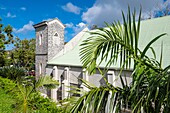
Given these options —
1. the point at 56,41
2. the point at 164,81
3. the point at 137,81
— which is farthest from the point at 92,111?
the point at 56,41

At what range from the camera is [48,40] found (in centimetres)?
2177

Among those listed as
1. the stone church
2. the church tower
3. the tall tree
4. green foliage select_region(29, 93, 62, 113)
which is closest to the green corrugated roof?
the stone church

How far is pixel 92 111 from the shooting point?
339 cm

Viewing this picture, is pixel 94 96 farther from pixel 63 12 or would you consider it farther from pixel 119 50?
pixel 63 12

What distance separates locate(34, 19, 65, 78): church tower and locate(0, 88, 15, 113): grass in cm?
833

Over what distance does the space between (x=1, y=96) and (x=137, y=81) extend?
12.6 m

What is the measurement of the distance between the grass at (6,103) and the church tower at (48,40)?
8.33m

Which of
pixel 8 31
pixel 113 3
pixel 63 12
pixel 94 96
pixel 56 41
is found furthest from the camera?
pixel 63 12

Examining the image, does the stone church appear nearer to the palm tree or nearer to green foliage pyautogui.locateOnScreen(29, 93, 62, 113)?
green foliage pyautogui.locateOnScreen(29, 93, 62, 113)

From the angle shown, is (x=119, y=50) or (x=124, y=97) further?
(x=119, y=50)

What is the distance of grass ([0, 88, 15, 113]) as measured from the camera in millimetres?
10573

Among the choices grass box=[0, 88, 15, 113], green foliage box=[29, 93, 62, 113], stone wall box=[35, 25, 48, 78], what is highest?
stone wall box=[35, 25, 48, 78]

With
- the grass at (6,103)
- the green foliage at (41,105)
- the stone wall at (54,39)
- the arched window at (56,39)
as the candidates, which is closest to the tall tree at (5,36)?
the stone wall at (54,39)

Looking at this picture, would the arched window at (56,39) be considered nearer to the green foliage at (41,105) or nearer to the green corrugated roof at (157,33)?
the green corrugated roof at (157,33)
